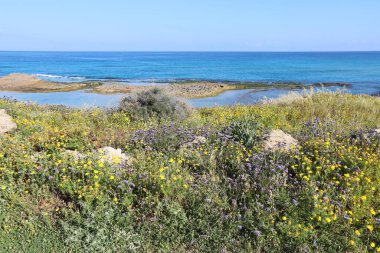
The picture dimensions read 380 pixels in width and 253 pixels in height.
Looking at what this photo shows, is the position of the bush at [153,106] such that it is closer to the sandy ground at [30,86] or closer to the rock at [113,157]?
the rock at [113,157]

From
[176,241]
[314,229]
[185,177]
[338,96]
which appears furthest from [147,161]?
[338,96]

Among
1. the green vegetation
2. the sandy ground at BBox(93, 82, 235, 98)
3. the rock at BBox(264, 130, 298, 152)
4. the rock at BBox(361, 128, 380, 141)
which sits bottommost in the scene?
the sandy ground at BBox(93, 82, 235, 98)

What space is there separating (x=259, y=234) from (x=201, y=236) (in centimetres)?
78

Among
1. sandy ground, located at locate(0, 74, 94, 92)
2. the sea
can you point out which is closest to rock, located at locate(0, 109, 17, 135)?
the sea

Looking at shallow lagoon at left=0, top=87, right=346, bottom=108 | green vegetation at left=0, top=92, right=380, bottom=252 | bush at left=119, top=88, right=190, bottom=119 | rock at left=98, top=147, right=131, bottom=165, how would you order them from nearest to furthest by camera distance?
green vegetation at left=0, top=92, right=380, bottom=252, rock at left=98, top=147, right=131, bottom=165, bush at left=119, top=88, right=190, bottom=119, shallow lagoon at left=0, top=87, right=346, bottom=108

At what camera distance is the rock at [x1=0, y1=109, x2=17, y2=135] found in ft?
27.6

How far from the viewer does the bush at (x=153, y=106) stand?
11354 mm

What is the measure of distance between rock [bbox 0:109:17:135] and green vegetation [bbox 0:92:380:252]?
2.01 meters

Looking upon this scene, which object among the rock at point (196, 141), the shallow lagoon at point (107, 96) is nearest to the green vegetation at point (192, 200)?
the rock at point (196, 141)

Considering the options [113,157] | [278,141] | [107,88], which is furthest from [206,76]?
[113,157]

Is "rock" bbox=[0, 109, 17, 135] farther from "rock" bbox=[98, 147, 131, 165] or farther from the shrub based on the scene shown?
the shrub

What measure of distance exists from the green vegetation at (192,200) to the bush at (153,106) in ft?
14.7

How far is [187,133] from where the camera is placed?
7410 millimetres

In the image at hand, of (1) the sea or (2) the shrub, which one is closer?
(2) the shrub
